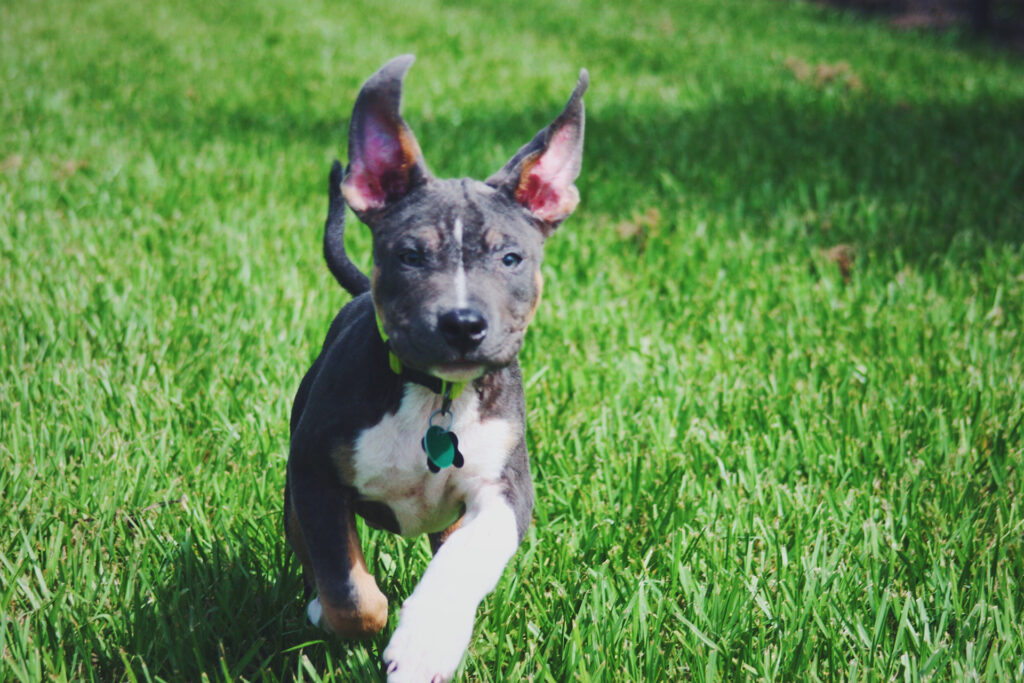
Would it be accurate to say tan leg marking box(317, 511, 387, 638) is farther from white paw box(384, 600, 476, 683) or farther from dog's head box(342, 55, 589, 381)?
dog's head box(342, 55, 589, 381)

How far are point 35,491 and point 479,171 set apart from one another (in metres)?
4.29

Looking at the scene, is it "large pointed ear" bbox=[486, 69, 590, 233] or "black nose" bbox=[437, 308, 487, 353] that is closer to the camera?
"black nose" bbox=[437, 308, 487, 353]

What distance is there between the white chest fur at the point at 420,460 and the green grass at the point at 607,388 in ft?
1.50

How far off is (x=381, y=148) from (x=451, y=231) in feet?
1.15

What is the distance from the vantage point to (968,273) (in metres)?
5.29

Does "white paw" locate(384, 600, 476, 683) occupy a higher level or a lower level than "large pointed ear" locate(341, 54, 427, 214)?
lower

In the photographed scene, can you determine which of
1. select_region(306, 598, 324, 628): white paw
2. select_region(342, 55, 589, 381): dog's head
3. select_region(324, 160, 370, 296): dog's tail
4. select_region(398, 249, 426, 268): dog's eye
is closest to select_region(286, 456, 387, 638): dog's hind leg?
select_region(306, 598, 324, 628): white paw

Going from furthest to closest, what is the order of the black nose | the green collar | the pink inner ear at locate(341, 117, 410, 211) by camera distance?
the pink inner ear at locate(341, 117, 410, 211) → the green collar → the black nose

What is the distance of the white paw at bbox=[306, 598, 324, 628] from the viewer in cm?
257

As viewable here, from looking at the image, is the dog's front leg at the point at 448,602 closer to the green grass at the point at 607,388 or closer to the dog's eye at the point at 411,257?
the green grass at the point at 607,388

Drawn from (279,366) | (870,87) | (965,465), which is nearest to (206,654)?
(279,366)

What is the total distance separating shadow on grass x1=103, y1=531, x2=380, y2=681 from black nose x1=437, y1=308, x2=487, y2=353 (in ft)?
3.09


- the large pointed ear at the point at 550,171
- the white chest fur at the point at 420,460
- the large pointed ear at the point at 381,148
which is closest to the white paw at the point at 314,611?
the white chest fur at the point at 420,460

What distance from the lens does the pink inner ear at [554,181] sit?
8.32 ft
